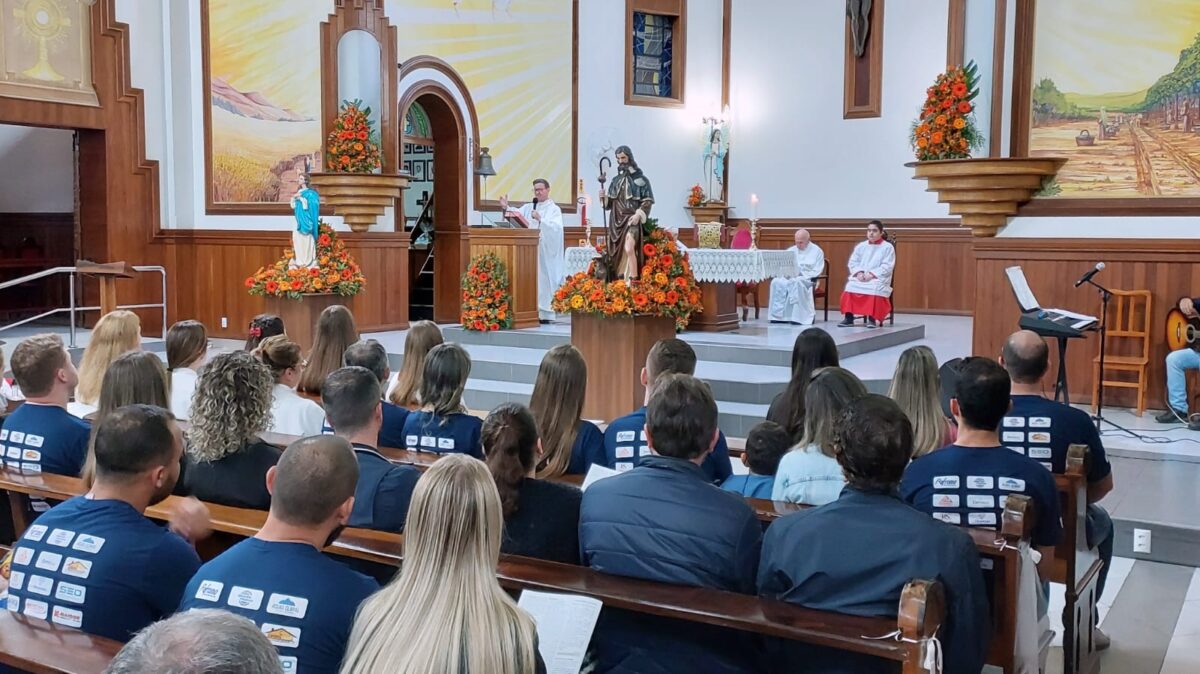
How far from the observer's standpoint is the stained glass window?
15250 millimetres

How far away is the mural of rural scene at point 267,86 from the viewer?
1182 centimetres

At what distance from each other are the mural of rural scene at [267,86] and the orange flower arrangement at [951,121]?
22.3 feet

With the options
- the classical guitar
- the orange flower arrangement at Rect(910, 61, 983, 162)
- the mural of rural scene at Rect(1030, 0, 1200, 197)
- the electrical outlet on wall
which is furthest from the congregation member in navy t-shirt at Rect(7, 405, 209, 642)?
the mural of rural scene at Rect(1030, 0, 1200, 197)

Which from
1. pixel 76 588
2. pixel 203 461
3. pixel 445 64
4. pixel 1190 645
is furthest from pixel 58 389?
pixel 445 64

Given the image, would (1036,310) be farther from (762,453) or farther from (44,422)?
(44,422)

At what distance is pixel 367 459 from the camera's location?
9.70ft

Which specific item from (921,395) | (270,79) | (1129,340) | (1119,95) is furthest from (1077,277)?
(270,79)

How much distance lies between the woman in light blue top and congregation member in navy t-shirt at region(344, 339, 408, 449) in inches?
64.5

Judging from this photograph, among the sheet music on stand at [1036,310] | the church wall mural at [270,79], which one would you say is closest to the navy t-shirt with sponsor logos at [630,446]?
the sheet music on stand at [1036,310]

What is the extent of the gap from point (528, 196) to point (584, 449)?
1024 centimetres

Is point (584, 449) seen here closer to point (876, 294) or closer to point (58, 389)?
point (58, 389)

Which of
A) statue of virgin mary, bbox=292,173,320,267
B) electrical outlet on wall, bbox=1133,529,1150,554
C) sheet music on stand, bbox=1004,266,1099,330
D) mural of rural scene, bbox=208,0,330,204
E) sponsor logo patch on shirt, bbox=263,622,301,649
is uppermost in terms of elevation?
mural of rural scene, bbox=208,0,330,204

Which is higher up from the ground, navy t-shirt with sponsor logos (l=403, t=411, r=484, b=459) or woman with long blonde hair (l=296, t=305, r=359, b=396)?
woman with long blonde hair (l=296, t=305, r=359, b=396)

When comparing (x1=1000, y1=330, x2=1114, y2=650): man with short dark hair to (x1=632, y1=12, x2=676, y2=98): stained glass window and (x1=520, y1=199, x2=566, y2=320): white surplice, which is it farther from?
(x1=632, y1=12, x2=676, y2=98): stained glass window
